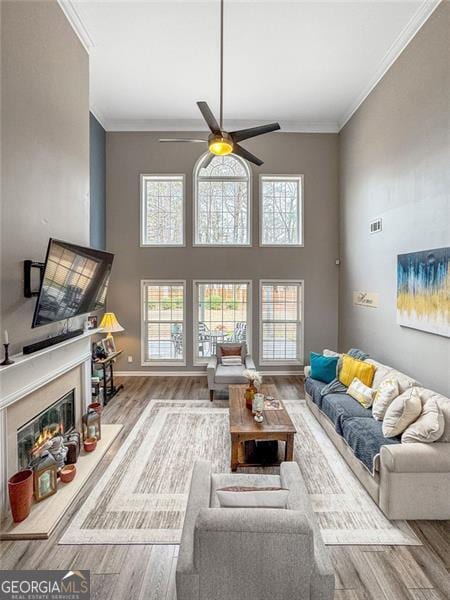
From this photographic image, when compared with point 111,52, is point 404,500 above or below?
below

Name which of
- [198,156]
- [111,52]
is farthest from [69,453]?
[198,156]

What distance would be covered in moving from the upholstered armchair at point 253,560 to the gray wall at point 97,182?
17.4 feet

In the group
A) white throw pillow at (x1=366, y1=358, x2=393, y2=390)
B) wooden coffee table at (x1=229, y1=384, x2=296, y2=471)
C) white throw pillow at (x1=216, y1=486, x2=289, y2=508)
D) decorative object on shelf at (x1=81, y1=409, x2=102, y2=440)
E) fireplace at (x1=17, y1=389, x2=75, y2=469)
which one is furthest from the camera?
white throw pillow at (x1=366, y1=358, x2=393, y2=390)

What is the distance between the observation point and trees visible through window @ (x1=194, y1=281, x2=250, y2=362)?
6.69m

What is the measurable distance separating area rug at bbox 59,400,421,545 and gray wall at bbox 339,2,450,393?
1520 millimetres

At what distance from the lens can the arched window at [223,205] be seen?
667cm

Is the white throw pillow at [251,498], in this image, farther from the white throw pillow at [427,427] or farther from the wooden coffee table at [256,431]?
the white throw pillow at [427,427]

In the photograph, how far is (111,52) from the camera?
4.42m

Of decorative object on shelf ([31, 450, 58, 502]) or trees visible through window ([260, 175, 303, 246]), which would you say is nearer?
decorative object on shelf ([31, 450, 58, 502])

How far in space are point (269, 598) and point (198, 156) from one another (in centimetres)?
677

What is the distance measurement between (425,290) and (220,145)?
2847mm

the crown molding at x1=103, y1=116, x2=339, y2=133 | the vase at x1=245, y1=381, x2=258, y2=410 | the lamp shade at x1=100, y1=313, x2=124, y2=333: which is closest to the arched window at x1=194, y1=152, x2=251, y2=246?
the crown molding at x1=103, y1=116, x2=339, y2=133

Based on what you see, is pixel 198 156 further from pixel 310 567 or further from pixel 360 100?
pixel 310 567

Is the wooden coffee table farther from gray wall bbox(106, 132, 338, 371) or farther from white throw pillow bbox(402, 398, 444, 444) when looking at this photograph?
gray wall bbox(106, 132, 338, 371)
